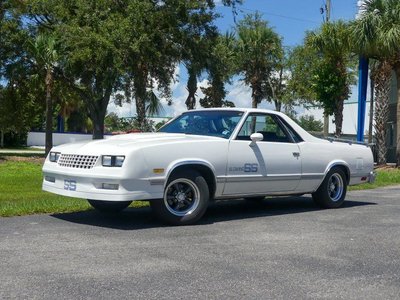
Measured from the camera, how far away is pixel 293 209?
31.9 feet

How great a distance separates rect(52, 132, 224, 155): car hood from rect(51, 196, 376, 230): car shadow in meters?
0.97

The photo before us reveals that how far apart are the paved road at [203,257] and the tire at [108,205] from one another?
125mm

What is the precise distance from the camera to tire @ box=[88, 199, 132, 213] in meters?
8.50

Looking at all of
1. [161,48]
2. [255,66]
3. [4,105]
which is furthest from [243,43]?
[4,105]

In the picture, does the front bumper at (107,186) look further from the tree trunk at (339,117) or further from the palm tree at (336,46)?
the tree trunk at (339,117)

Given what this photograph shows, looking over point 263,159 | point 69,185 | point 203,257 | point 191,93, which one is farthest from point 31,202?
point 191,93

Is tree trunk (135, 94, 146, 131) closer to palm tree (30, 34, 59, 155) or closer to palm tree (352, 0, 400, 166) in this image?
palm tree (30, 34, 59, 155)

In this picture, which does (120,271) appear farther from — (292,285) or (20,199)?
(20,199)

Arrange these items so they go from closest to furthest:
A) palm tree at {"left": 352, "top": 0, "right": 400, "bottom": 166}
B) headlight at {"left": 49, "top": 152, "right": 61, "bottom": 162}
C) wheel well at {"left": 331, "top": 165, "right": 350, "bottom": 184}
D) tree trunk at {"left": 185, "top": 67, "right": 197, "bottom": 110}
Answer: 1. headlight at {"left": 49, "top": 152, "right": 61, "bottom": 162}
2. wheel well at {"left": 331, "top": 165, "right": 350, "bottom": 184}
3. palm tree at {"left": 352, "top": 0, "right": 400, "bottom": 166}
4. tree trunk at {"left": 185, "top": 67, "right": 197, "bottom": 110}

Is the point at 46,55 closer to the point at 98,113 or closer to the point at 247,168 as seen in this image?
the point at 98,113

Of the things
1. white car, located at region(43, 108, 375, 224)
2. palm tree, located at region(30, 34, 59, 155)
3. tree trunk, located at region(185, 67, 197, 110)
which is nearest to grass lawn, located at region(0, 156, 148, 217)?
white car, located at region(43, 108, 375, 224)

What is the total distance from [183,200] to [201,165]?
0.53 metres

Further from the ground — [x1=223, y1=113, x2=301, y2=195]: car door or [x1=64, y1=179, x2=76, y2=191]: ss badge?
[x1=223, y1=113, x2=301, y2=195]: car door

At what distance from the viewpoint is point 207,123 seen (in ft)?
28.8
